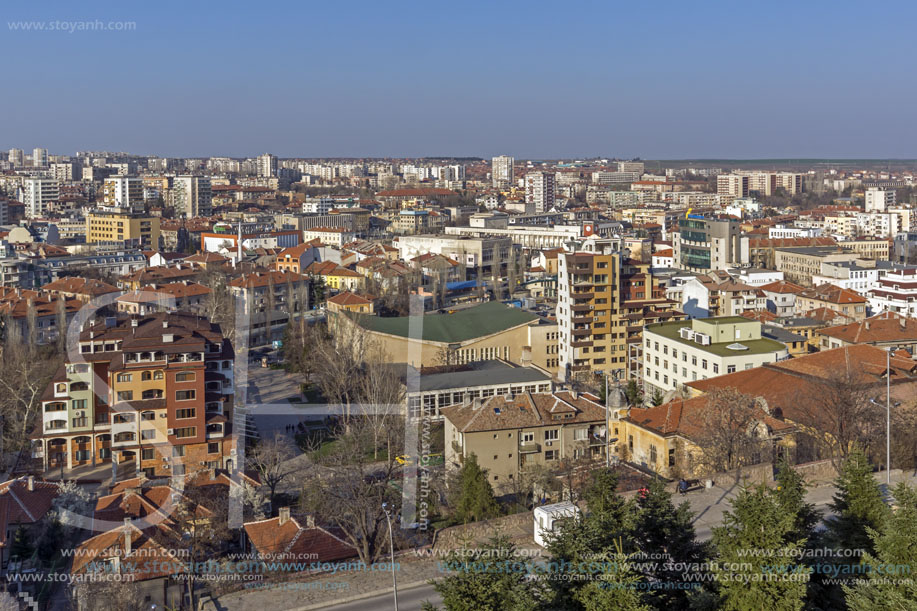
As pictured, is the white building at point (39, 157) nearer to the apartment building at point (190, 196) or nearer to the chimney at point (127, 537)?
the apartment building at point (190, 196)

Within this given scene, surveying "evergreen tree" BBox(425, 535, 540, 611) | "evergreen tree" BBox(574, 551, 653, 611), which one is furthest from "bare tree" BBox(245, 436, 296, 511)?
"evergreen tree" BBox(574, 551, 653, 611)

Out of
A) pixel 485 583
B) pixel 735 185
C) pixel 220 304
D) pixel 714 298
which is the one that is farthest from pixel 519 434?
pixel 735 185

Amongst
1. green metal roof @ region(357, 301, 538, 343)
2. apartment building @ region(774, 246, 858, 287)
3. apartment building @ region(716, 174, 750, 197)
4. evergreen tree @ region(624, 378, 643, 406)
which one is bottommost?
evergreen tree @ region(624, 378, 643, 406)

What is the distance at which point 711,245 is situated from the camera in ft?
74.7

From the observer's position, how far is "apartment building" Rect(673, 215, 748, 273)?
73.6ft

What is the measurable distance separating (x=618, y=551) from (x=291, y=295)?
13487 mm

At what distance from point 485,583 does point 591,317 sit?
963 cm

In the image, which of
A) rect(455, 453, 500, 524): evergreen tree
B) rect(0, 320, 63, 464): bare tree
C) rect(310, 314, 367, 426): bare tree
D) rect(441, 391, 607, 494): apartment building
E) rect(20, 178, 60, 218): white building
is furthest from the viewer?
rect(20, 178, 60, 218): white building

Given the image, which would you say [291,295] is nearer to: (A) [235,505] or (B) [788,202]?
(A) [235,505]

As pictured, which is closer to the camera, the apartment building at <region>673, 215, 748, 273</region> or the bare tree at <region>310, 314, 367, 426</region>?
the bare tree at <region>310, 314, 367, 426</region>

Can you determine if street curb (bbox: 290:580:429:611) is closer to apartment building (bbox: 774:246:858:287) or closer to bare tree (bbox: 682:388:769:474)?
bare tree (bbox: 682:388:769:474)

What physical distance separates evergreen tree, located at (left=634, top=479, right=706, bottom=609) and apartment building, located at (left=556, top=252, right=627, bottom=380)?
8542 mm

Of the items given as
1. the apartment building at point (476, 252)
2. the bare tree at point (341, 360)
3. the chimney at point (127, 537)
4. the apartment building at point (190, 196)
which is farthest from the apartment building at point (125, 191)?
the chimney at point (127, 537)

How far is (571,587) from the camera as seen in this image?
12.5 ft
